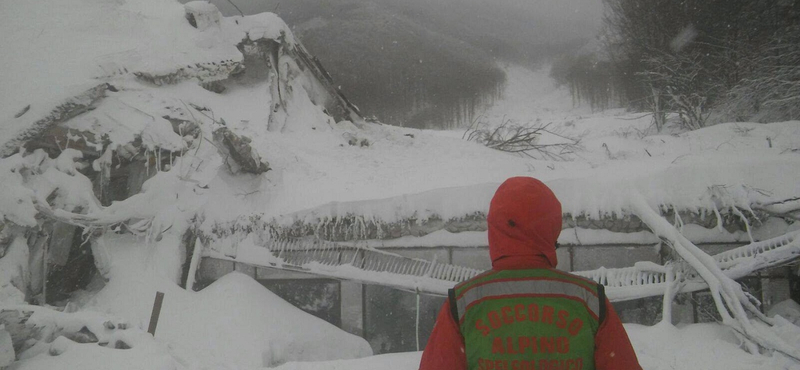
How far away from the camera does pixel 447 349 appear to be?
120 cm

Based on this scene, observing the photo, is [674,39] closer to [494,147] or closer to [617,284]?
[494,147]

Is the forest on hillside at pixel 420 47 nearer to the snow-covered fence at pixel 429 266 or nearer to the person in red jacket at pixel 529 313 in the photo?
the snow-covered fence at pixel 429 266

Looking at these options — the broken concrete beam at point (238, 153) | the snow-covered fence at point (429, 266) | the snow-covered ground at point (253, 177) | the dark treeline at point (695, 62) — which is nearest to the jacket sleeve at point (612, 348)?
the snow-covered ground at point (253, 177)

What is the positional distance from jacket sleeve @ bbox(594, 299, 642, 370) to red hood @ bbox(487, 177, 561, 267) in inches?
7.8

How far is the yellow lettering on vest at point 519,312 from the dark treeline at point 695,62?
4.93 m

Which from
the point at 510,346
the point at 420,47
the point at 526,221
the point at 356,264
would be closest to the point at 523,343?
the point at 510,346

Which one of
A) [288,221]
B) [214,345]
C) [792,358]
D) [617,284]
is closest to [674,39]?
[617,284]

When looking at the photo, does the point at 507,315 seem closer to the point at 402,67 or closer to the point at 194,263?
the point at 194,263

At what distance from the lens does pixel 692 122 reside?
634cm

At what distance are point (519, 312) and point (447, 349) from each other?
0.21m

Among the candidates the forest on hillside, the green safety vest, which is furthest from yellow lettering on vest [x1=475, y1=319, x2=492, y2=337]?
the forest on hillside

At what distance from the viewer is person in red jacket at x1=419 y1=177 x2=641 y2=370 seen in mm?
1146

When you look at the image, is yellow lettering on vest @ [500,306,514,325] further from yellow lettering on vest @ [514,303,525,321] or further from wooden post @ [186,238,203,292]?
wooden post @ [186,238,203,292]

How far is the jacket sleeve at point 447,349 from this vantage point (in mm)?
1192
